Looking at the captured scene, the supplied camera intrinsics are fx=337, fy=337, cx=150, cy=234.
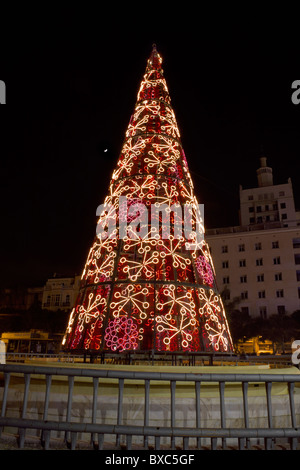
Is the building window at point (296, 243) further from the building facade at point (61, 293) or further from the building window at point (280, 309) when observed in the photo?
the building facade at point (61, 293)

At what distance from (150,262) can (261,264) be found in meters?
43.1

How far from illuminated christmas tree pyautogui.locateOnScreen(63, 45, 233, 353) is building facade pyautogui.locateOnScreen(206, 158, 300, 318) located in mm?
36823

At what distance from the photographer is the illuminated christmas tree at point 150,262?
8375mm

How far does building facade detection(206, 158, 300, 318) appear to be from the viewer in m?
46.2

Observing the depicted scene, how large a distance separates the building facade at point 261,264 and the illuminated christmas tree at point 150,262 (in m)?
36.8

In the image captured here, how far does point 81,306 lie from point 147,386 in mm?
5584

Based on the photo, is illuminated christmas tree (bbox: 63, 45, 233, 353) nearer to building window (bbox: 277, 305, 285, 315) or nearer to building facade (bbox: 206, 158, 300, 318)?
building facade (bbox: 206, 158, 300, 318)

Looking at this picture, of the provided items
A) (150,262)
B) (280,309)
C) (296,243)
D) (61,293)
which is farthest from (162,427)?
(61,293)

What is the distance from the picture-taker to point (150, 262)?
29.2 feet

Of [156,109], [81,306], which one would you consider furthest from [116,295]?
[156,109]

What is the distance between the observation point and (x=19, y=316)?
51.7 meters

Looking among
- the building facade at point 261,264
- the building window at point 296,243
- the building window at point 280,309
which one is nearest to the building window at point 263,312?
the building facade at point 261,264

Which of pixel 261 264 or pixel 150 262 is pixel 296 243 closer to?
pixel 261 264
